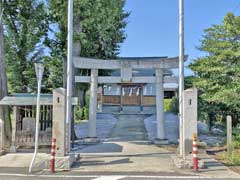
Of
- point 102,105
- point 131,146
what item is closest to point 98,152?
point 131,146

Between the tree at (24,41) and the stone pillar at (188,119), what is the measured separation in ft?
46.1

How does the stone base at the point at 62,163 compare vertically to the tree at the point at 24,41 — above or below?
below

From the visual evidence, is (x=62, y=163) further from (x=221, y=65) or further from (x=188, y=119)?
(x=221, y=65)

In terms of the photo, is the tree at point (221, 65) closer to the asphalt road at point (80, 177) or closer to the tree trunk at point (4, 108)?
the asphalt road at point (80, 177)

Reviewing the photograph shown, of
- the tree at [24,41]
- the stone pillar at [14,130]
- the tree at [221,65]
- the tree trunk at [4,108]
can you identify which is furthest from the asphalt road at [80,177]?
the tree at [24,41]

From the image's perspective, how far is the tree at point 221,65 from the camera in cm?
1565

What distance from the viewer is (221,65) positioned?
1650cm

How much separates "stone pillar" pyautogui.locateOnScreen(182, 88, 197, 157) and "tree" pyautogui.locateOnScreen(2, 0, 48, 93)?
46.1 ft

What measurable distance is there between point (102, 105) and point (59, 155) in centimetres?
3127

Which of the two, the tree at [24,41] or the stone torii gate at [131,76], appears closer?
the stone torii gate at [131,76]

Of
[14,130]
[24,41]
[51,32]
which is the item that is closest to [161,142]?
[14,130]

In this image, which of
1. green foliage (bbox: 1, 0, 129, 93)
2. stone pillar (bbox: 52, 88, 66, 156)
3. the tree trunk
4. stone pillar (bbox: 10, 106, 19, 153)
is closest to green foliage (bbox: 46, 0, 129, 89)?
green foliage (bbox: 1, 0, 129, 93)

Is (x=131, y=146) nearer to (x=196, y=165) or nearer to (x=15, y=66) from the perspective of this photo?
(x=196, y=165)

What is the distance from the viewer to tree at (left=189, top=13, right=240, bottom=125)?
15.6 metres
